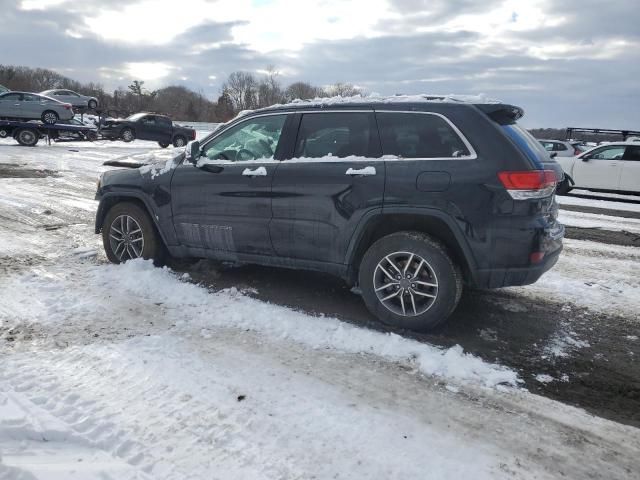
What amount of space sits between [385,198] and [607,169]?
1355 cm

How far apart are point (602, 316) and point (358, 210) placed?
2.55 metres

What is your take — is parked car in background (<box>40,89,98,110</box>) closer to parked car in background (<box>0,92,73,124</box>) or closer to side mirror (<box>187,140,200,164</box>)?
parked car in background (<box>0,92,73,124</box>)

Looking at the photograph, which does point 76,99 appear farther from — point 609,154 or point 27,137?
point 609,154

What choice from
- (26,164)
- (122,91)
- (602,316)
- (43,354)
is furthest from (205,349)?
(122,91)

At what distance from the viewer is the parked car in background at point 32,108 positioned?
23.0 meters

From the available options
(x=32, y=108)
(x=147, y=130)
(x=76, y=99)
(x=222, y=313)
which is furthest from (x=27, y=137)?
(x=222, y=313)

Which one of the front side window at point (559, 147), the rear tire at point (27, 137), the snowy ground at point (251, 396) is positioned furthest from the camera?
the rear tire at point (27, 137)

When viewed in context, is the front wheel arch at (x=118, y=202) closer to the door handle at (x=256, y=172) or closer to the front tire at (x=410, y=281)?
the door handle at (x=256, y=172)

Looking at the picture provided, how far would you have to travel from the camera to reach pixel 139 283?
5.01 metres

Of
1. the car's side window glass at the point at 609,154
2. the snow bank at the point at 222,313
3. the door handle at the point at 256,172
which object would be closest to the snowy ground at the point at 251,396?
the snow bank at the point at 222,313

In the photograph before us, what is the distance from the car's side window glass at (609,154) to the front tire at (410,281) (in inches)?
531

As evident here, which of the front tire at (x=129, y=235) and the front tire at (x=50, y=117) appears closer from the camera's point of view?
the front tire at (x=129, y=235)

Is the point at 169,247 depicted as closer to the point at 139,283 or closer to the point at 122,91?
the point at 139,283

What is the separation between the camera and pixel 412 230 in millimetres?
4156
